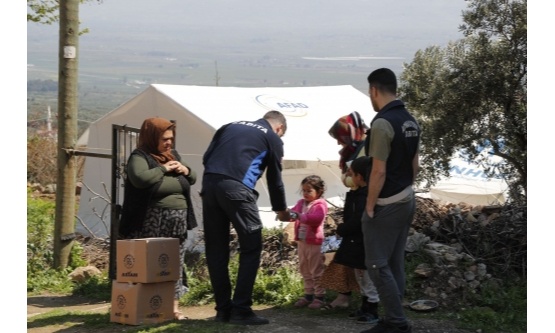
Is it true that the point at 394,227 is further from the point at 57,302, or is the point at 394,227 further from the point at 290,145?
the point at 290,145

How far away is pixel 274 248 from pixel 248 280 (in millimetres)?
2547

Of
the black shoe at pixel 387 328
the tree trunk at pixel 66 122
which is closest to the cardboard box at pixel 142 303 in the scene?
the black shoe at pixel 387 328

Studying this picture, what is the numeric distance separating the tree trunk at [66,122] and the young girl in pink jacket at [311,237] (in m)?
3.45

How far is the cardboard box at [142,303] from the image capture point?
7.59 metres

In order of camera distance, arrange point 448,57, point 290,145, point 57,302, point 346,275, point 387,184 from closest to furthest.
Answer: point 387,184, point 346,275, point 57,302, point 448,57, point 290,145

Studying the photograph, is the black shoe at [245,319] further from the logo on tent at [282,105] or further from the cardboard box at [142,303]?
the logo on tent at [282,105]

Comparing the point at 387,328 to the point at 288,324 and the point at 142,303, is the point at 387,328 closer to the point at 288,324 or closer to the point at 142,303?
the point at 288,324

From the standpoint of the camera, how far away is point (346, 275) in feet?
25.8

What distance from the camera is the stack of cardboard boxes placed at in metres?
7.57

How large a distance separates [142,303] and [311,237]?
150 cm

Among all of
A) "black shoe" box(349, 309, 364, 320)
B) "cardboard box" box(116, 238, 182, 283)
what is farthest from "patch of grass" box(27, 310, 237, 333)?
"black shoe" box(349, 309, 364, 320)

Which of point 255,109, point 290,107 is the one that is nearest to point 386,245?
point 255,109

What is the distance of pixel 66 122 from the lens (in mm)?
10469

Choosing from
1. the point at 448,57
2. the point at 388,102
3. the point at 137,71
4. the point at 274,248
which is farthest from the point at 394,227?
the point at 137,71
